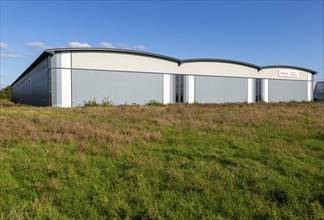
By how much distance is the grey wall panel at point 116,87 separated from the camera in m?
27.2

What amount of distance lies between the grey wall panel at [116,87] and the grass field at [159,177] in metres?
19.6

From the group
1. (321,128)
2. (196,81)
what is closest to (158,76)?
(196,81)

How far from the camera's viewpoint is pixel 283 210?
3.79 meters

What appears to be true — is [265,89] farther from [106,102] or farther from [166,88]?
[106,102]

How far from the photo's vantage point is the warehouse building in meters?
26.6

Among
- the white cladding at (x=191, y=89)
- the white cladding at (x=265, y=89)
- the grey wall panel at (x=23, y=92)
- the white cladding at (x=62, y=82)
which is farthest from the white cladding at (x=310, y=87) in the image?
the grey wall panel at (x=23, y=92)

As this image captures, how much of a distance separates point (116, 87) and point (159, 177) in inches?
999

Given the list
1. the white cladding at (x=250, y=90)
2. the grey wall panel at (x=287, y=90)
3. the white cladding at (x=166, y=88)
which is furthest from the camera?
the grey wall panel at (x=287, y=90)

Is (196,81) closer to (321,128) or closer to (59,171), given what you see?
(321,128)

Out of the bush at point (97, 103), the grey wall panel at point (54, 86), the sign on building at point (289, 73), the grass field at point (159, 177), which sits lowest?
the grass field at point (159, 177)

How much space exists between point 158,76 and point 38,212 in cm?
2936

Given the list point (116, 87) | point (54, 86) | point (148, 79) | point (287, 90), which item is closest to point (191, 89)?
point (148, 79)

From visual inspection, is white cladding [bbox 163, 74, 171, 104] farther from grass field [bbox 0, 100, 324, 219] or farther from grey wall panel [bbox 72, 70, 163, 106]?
grass field [bbox 0, 100, 324, 219]

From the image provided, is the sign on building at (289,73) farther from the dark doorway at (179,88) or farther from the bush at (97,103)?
the bush at (97,103)
